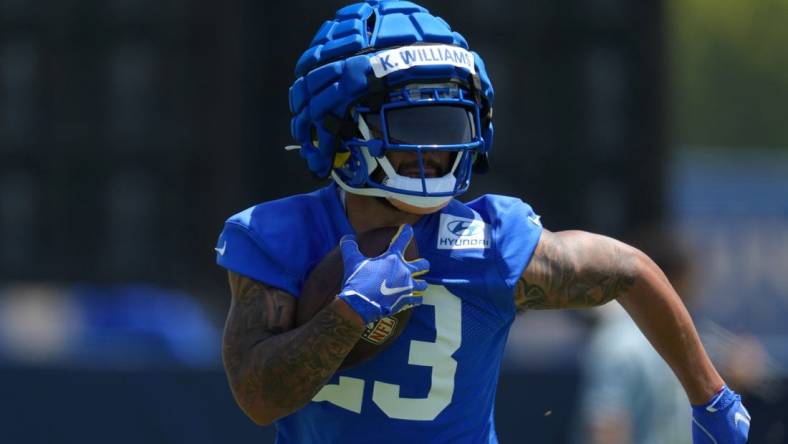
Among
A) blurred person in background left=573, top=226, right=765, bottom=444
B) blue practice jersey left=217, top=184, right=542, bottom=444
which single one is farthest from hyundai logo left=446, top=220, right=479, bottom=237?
blurred person in background left=573, top=226, right=765, bottom=444

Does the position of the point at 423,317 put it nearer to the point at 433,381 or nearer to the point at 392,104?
the point at 433,381

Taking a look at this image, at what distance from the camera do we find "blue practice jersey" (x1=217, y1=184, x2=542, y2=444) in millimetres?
2678

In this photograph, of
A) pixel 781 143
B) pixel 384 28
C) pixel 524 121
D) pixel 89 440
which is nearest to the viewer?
pixel 384 28

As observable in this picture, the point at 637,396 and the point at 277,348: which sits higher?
the point at 277,348

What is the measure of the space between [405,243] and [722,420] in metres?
0.82

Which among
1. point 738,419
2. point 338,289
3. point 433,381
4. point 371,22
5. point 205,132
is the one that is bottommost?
point 205,132

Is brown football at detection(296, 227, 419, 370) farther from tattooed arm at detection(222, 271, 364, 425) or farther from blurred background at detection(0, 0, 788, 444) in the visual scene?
blurred background at detection(0, 0, 788, 444)

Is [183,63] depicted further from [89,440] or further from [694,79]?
[694,79]

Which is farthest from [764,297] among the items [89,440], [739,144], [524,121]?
[739,144]

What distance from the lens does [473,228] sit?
9.05 ft

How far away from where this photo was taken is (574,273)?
276 centimetres

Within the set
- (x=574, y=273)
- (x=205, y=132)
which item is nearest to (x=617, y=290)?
(x=574, y=273)

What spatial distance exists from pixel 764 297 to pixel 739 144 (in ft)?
50.1

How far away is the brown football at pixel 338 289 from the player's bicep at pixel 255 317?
0.10 ft
